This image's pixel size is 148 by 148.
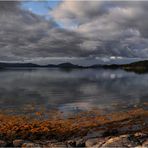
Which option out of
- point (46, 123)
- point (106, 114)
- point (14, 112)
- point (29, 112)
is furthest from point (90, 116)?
point (14, 112)

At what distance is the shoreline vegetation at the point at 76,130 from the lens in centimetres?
1795

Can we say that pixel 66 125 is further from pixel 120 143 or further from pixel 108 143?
pixel 120 143

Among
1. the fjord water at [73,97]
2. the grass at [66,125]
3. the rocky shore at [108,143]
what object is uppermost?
the rocky shore at [108,143]

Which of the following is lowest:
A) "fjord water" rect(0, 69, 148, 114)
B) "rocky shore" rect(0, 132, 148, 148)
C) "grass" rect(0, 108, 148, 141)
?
"fjord water" rect(0, 69, 148, 114)

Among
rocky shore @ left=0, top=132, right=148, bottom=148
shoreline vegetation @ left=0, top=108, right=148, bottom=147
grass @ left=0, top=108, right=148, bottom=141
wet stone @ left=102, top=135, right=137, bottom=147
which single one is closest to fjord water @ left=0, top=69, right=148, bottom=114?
grass @ left=0, top=108, right=148, bottom=141

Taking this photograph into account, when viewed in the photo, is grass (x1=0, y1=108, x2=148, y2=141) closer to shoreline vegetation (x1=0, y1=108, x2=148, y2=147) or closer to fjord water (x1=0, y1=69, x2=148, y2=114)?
shoreline vegetation (x1=0, y1=108, x2=148, y2=147)

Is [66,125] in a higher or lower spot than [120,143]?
lower

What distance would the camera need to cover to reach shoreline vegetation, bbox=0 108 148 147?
1795 cm

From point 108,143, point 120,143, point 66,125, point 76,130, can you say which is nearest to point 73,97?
point 66,125

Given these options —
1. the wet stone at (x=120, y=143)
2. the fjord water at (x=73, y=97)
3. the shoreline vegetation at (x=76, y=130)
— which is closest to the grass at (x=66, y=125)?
the shoreline vegetation at (x=76, y=130)

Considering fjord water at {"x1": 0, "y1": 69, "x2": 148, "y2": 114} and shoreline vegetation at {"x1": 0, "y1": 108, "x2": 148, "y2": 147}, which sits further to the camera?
fjord water at {"x1": 0, "y1": 69, "x2": 148, "y2": 114}

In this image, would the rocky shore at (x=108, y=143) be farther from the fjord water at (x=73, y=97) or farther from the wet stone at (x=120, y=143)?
the fjord water at (x=73, y=97)

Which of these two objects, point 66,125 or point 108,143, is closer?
point 108,143

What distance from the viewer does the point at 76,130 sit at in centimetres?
2384
